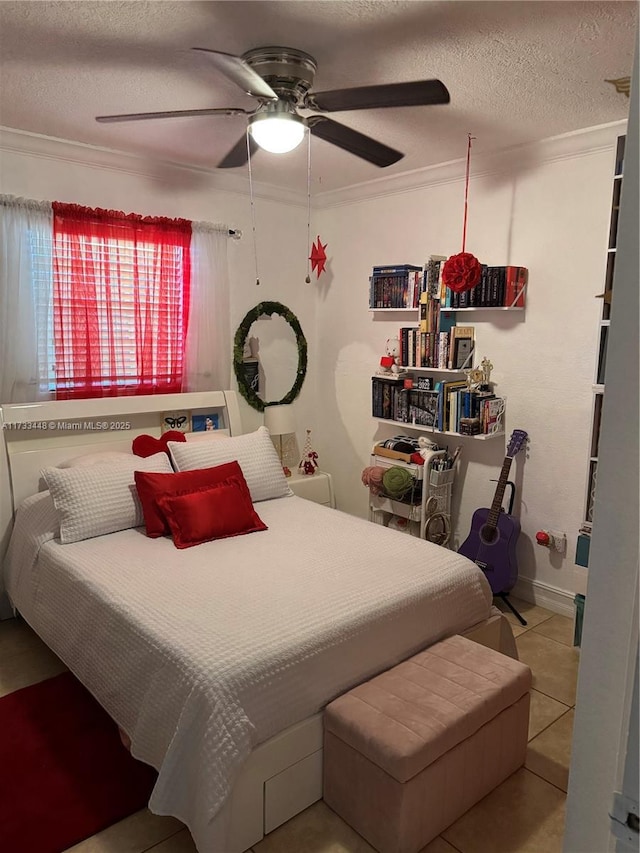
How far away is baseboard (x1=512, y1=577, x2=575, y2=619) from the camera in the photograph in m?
3.39

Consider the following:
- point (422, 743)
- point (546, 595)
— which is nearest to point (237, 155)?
point (422, 743)

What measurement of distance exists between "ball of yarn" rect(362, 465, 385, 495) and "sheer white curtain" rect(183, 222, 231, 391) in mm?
1147

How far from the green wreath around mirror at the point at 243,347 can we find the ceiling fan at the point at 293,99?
1889mm

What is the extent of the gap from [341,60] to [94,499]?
2.15m

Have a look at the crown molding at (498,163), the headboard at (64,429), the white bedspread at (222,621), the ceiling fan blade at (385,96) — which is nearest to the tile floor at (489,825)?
the white bedspread at (222,621)

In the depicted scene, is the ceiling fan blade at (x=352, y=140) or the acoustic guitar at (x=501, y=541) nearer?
the ceiling fan blade at (x=352, y=140)

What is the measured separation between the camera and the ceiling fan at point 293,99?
1957 mm

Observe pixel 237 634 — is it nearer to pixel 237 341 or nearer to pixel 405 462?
pixel 405 462

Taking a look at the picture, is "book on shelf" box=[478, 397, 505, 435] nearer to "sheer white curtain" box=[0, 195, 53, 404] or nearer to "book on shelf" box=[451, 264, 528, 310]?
"book on shelf" box=[451, 264, 528, 310]

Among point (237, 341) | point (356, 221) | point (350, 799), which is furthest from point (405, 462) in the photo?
point (350, 799)

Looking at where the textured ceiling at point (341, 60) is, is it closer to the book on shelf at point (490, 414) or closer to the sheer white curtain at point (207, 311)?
the sheer white curtain at point (207, 311)

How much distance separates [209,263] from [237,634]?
8.65 ft

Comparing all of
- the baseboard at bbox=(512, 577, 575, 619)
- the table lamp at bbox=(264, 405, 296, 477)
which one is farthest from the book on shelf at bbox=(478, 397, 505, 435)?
the table lamp at bbox=(264, 405, 296, 477)

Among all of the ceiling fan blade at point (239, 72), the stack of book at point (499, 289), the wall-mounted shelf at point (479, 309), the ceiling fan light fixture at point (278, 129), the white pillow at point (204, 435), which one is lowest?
the white pillow at point (204, 435)
